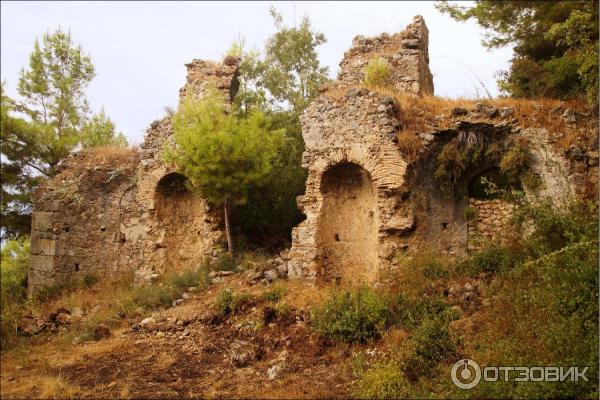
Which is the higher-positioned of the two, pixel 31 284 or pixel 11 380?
pixel 31 284

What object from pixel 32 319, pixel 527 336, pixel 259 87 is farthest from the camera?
pixel 259 87

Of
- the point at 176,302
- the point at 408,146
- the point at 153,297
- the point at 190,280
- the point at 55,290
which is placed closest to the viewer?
the point at 408,146

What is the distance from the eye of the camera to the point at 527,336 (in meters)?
6.63

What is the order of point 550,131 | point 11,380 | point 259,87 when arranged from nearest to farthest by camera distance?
point 11,380, point 550,131, point 259,87

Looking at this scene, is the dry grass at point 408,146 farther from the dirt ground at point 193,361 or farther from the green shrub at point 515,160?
the dirt ground at point 193,361

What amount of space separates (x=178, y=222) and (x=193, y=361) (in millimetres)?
6194

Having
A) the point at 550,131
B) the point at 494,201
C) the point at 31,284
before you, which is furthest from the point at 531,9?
the point at 31,284

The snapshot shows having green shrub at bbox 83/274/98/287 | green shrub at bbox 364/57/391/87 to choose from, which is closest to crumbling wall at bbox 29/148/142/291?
green shrub at bbox 83/274/98/287

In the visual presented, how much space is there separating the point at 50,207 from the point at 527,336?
1224cm

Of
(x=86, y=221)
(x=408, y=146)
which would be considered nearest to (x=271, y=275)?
(x=408, y=146)

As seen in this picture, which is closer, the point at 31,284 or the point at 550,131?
the point at 550,131

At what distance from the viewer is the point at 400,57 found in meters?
14.8

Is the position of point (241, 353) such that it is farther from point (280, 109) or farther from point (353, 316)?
point (280, 109)

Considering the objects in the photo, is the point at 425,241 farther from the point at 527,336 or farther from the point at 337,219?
the point at 527,336
